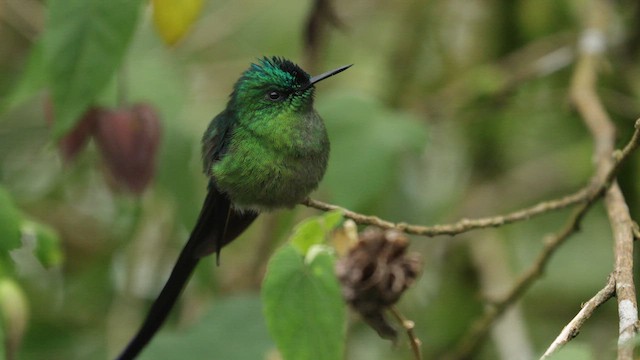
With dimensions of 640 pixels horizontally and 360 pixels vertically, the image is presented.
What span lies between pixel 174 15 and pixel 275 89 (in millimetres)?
254

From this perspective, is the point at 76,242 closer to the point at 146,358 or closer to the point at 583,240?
the point at 146,358

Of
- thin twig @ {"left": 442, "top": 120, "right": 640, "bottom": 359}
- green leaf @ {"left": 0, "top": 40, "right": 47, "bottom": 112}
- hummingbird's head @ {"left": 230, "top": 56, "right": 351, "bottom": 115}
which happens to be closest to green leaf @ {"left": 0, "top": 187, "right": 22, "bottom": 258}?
hummingbird's head @ {"left": 230, "top": 56, "right": 351, "bottom": 115}

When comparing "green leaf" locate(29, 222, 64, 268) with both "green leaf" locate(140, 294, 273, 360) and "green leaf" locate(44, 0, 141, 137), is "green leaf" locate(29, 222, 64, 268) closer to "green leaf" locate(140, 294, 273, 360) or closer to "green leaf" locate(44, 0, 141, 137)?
"green leaf" locate(44, 0, 141, 137)

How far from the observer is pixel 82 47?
183 centimetres

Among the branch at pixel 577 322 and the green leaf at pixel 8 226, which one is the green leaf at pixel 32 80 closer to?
the green leaf at pixel 8 226

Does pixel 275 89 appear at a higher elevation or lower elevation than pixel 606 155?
higher

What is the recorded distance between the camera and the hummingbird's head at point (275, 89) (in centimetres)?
193

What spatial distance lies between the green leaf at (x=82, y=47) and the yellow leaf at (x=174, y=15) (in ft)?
0.63

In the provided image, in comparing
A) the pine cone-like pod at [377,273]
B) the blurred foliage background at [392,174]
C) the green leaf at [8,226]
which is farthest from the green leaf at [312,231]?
the blurred foliage background at [392,174]

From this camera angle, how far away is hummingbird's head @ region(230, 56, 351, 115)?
193 cm

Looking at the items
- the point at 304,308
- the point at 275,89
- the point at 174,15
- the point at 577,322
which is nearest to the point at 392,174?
the point at 275,89

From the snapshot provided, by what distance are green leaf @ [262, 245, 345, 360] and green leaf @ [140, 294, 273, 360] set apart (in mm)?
1114

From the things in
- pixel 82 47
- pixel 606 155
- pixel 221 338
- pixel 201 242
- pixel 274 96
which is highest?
pixel 82 47

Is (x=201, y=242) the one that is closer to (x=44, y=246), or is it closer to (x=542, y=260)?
(x=44, y=246)
